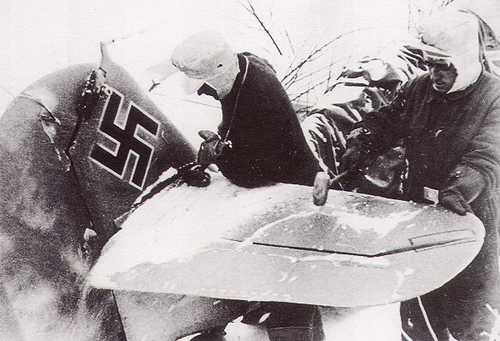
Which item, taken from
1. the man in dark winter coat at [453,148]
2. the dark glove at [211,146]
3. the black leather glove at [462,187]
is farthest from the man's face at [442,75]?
the dark glove at [211,146]

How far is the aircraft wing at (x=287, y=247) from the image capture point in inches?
22.5

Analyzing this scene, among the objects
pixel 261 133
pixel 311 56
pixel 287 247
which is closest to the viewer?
pixel 287 247

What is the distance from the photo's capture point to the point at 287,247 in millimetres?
619

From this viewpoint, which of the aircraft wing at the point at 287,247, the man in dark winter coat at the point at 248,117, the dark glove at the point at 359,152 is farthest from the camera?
the dark glove at the point at 359,152

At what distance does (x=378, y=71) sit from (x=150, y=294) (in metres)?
0.55

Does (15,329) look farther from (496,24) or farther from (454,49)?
(496,24)

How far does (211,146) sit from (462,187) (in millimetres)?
365

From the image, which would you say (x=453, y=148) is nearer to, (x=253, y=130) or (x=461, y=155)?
(x=461, y=155)

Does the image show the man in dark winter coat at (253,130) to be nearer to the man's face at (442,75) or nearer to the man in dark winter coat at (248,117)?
the man in dark winter coat at (248,117)

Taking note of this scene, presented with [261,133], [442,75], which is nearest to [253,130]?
[261,133]

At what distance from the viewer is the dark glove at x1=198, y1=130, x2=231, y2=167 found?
2.37 ft

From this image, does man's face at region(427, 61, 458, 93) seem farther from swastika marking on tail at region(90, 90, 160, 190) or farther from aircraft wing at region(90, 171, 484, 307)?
swastika marking on tail at region(90, 90, 160, 190)

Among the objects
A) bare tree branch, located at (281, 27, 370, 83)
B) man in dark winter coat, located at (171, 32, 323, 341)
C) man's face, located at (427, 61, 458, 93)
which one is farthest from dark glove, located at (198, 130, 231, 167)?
man's face, located at (427, 61, 458, 93)

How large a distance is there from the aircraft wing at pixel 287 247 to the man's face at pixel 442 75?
18cm
